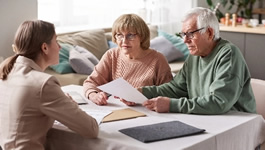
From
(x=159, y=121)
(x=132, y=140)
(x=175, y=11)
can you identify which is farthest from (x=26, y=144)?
(x=175, y=11)

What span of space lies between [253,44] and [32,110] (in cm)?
406

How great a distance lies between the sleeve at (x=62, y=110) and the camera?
6.82ft

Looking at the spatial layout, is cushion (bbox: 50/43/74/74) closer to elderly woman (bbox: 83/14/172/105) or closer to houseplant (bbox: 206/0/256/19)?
elderly woman (bbox: 83/14/172/105)

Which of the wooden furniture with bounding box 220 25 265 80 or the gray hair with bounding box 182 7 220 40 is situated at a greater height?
the gray hair with bounding box 182 7 220 40

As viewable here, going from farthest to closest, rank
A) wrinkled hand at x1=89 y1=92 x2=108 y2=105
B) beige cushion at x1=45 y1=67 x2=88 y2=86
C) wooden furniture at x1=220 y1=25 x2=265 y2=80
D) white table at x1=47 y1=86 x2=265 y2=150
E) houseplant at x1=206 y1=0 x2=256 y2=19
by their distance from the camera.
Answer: houseplant at x1=206 y1=0 x2=256 y2=19 < wooden furniture at x1=220 y1=25 x2=265 y2=80 < beige cushion at x1=45 y1=67 x2=88 y2=86 < wrinkled hand at x1=89 y1=92 x2=108 y2=105 < white table at x1=47 y1=86 x2=265 y2=150

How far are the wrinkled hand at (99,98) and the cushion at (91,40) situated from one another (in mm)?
2394

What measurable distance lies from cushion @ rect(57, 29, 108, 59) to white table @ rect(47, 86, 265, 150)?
2.68 metres

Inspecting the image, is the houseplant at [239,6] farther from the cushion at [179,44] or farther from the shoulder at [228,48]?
the shoulder at [228,48]

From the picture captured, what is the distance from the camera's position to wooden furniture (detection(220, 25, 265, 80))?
5621 millimetres

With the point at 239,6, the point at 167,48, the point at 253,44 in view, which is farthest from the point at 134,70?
the point at 239,6

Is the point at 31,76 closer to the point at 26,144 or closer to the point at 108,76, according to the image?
the point at 26,144

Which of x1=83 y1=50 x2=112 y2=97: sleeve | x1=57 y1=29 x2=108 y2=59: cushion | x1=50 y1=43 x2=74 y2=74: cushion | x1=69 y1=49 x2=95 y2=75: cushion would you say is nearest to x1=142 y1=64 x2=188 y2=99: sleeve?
x1=83 y1=50 x2=112 y2=97: sleeve

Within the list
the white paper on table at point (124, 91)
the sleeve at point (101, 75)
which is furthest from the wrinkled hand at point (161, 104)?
the sleeve at point (101, 75)

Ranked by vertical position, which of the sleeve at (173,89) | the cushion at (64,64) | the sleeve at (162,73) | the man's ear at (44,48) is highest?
the man's ear at (44,48)
